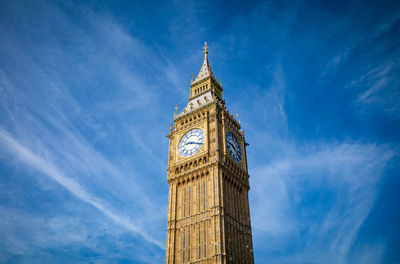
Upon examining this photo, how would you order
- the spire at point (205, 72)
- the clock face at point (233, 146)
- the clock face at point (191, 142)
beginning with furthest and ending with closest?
the spire at point (205, 72) → the clock face at point (233, 146) → the clock face at point (191, 142)

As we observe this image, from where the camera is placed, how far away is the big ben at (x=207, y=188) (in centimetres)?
5131

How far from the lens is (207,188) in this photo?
183ft

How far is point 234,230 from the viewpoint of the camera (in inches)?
2124

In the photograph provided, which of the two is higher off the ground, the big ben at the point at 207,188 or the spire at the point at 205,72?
the spire at the point at 205,72

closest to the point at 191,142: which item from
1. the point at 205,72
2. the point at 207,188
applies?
the point at 207,188

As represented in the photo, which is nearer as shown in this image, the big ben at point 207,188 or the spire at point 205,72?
the big ben at point 207,188

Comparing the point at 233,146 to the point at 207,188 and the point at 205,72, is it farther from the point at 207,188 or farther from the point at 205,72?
the point at 205,72

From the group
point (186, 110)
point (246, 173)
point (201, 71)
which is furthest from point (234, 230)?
point (201, 71)

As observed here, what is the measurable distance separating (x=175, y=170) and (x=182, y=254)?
556 inches

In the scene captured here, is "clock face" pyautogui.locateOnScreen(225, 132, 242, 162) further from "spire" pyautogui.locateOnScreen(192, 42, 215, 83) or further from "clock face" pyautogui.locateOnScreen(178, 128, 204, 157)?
"spire" pyautogui.locateOnScreen(192, 42, 215, 83)

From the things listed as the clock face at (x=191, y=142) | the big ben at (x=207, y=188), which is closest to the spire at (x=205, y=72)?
the big ben at (x=207, y=188)

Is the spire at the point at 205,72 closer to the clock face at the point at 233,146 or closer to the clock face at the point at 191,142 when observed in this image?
the clock face at the point at 191,142

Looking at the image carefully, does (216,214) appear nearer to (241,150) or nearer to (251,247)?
(251,247)

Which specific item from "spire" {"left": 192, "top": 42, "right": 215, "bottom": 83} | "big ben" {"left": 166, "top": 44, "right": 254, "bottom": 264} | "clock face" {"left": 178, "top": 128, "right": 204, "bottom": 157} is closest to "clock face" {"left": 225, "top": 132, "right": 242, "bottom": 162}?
"big ben" {"left": 166, "top": 44, "right": 254, "bottom": 264}
